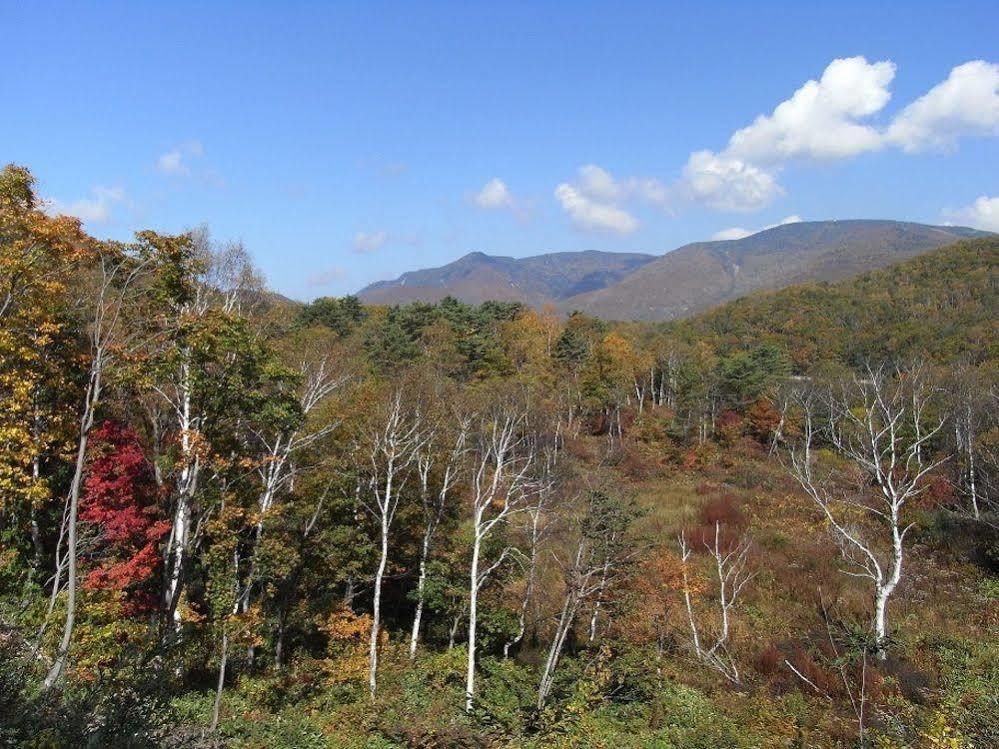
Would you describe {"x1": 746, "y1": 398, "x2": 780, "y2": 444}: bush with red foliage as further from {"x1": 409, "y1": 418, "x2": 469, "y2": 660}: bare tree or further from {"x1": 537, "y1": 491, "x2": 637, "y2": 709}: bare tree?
{"x1": 409, "y1": 418, "x2": 469, "y2": 660}: bare tree

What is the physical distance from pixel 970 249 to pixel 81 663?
468 feet

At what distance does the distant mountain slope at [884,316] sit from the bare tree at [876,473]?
33.1 ft

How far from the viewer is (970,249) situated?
366 feet

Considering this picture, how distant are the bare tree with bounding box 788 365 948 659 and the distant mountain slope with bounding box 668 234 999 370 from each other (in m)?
10.1

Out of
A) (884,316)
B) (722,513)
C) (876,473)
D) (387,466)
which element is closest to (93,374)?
(387,466)

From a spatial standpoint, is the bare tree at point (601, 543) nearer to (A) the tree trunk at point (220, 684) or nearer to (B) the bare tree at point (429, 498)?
(B) the bare tree at point (429, 498)

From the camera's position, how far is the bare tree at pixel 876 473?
53.6 feet

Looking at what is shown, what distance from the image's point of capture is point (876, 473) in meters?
17.4

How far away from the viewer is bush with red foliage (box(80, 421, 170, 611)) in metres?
15.9

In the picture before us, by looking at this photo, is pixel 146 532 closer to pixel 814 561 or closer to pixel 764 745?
pixel 764 745

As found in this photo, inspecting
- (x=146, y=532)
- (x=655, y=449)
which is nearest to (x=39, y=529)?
(x=146, y=532)

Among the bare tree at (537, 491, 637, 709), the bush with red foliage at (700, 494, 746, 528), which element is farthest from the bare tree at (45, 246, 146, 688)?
the bush with red foliage at (700, 494, 746, 528)

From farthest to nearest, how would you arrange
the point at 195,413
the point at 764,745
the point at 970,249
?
1. the point at 970,249
2. the point at 195,413
3. the point at 764,745

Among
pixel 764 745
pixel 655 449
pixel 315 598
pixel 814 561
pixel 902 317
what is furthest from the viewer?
pixel 902 317
